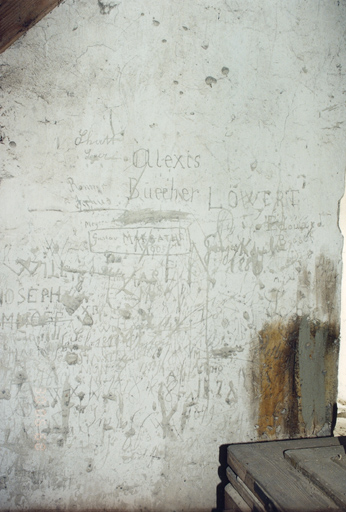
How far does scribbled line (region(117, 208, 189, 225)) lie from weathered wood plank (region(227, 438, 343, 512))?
1.29 metres

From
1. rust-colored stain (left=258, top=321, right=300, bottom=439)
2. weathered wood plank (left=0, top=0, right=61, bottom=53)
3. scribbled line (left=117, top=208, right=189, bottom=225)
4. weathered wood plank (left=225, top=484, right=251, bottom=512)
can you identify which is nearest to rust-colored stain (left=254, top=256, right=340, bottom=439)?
rust-colored stain (left=258, top=321, right=300, bottom=439)

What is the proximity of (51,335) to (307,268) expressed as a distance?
149cm

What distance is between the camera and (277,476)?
1.89 meters

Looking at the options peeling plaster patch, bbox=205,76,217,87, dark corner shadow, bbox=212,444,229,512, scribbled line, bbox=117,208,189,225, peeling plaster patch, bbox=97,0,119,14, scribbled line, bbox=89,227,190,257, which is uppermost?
peeling plaster patch, bbox=97,0,119,14

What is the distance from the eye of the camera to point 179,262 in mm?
2188

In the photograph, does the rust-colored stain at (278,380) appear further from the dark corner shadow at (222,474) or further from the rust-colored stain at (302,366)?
the dark corner shadow at (222,474)

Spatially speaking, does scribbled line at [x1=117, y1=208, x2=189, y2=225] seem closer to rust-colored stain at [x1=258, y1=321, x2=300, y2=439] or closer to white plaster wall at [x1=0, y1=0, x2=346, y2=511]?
white plaster wall at [x1=0, y1=0, x2=346, y2=511]

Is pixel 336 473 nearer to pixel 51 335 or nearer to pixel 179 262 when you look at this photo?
pixel 179 262

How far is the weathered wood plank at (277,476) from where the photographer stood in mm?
1723

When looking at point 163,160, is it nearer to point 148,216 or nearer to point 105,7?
point 148,216

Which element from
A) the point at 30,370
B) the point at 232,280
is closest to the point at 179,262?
the point at 232,280

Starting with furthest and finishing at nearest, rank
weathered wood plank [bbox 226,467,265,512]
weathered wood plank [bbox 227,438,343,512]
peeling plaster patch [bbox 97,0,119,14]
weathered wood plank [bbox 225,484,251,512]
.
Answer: peeling plaster patch [bbox 97,0,119,14]
weathered wood plank [bbox 225,484,251,512]
weathered wood plank [bbox 226,467,265,512]
weathered wood plank [bbox 227,438,343,512]

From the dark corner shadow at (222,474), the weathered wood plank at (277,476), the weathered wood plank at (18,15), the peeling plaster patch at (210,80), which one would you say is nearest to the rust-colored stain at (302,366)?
the weathered wood plank at (277,476)

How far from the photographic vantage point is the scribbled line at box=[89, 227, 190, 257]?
6.99ft
